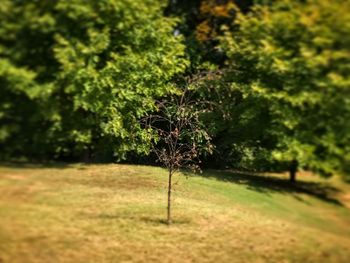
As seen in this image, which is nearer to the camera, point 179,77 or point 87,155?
point 87,155

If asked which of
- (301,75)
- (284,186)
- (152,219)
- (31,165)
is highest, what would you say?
(301,75)

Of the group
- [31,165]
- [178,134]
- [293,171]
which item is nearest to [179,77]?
[178,134]

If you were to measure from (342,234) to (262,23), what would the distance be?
8.78 ft

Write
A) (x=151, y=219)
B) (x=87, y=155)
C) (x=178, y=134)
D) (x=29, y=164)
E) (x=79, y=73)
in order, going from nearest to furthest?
(x=29, y=164) → (x=79, y=73) → (x=87, y=155) → (x=151, y=219) → (x=178, y=134)

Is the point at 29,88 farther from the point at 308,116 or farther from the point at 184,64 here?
the point at 308,116

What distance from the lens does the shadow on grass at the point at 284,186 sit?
6.53m

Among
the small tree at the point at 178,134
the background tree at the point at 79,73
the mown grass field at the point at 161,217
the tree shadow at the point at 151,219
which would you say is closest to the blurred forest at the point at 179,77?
the background tree at the point at 79,73

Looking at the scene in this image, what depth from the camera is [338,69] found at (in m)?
6.14

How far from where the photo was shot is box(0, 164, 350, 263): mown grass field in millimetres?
5660

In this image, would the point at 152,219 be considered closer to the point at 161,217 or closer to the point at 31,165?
the point at 161,217

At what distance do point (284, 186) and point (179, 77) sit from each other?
6.34 feet

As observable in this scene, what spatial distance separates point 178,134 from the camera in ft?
23.7

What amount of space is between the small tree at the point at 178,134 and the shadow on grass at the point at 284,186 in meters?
0.60

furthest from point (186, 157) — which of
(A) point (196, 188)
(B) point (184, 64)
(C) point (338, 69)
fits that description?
(C) point (338, 69)
